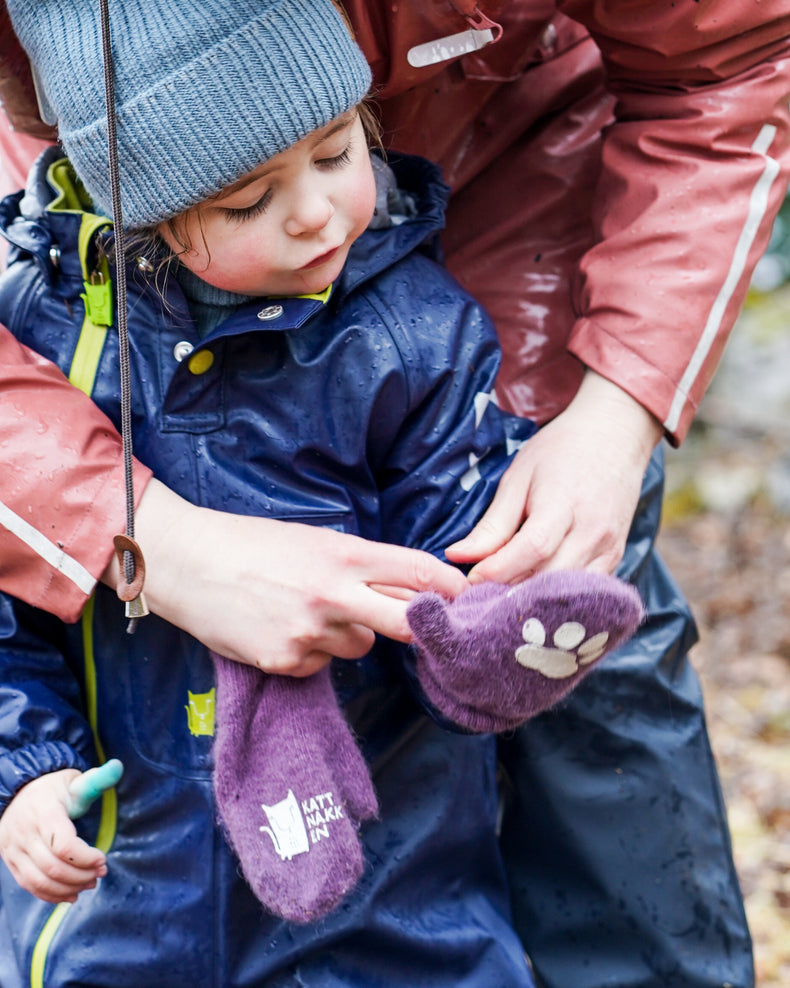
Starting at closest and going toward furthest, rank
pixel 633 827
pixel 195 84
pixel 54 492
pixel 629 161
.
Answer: pixel 195 84 → pixel 54 492 → pixel 629 161 → pixel 633 827

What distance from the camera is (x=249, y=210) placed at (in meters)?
1.26

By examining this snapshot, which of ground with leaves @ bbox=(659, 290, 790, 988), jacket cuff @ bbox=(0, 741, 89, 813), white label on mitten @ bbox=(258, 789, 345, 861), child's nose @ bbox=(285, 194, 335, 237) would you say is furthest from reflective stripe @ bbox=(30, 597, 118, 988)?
ground with leaves @ bbox=(659, 290, 790, 988)

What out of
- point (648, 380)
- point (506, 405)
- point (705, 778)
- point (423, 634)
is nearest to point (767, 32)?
point (648, 380)

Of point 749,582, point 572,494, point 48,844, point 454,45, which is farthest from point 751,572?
point 48,844

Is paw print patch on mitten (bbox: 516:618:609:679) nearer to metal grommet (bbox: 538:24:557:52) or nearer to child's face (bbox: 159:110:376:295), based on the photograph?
child's face (bbox: 159:110:376:295)

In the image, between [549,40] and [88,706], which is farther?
[549,40]

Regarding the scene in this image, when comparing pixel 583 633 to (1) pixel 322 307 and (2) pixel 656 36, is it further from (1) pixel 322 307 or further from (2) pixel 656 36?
(2) pixel 656 36

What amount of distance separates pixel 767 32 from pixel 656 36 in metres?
0.14

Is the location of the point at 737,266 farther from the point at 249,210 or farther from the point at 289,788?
the point at 289,788

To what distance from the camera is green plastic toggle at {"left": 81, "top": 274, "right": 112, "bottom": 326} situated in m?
1.37

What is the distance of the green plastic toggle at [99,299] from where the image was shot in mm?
1367

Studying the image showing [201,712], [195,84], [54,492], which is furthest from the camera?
[201,712]

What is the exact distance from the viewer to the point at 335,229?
1.27m

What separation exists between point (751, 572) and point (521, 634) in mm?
2764
